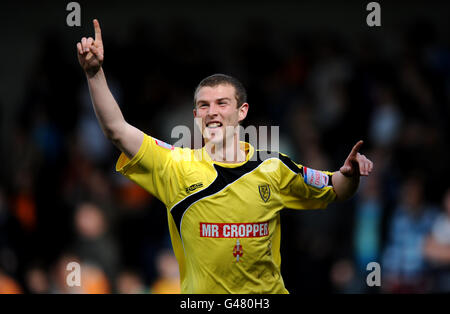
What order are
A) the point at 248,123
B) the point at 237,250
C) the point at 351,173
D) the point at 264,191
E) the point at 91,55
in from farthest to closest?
the point at 248,123 < the point at 351,173 < the point at 264,191 < the point at 237,250 < the point at 91,55

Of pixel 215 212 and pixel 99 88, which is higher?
pixel 99 88

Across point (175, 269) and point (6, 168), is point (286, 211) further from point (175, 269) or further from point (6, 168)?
point (6, 168)

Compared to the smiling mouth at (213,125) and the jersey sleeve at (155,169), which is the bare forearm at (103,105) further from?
the smiling mouth at (213,125)

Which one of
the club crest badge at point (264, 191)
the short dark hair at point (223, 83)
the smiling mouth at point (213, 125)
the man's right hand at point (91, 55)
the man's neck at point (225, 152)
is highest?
the man's right hand at point (91, 55)

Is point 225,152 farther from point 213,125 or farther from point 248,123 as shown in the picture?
point 248,123

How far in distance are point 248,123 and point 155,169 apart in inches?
198

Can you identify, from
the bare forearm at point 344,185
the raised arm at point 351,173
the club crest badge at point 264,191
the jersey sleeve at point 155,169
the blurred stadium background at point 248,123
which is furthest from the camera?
the blurred stadium background at point 248,123

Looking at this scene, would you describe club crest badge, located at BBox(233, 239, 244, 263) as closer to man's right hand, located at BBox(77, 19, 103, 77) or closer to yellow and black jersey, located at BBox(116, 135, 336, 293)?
yellow and black jersey, located at BBox(116, 135, 336, 293)

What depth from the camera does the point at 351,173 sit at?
4.49 meters

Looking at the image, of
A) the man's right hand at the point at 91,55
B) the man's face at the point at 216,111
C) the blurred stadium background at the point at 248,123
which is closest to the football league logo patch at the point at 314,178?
the man's face at the point at 216,111

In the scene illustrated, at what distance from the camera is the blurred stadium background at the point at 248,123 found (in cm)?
782

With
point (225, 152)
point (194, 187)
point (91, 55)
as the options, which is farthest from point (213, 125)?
point (91, 55)

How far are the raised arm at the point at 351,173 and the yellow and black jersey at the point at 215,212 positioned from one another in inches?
19.6

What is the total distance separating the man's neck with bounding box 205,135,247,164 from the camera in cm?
438
